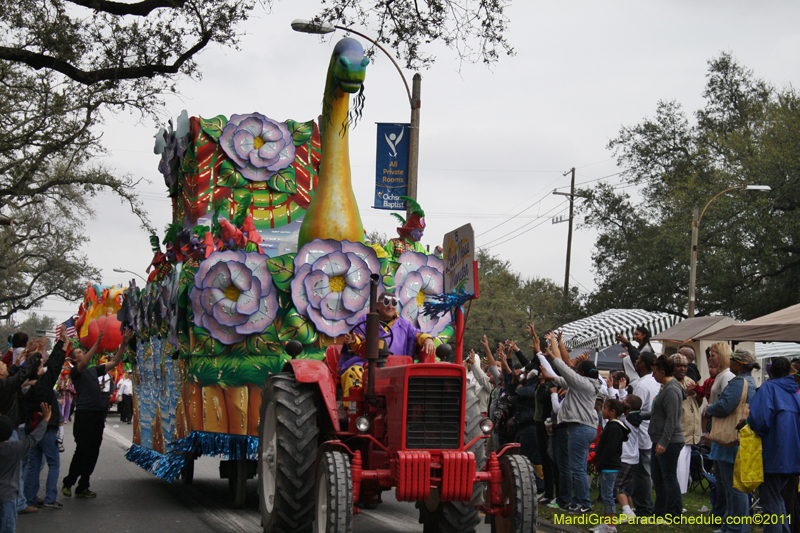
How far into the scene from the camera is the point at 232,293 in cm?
993

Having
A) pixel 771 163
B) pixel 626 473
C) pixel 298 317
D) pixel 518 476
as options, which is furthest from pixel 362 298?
pixel 771 163

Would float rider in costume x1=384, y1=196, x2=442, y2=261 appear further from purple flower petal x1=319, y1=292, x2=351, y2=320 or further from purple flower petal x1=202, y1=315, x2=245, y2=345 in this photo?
purple flower petal x1=202, y1=315, x2=245, y2=345

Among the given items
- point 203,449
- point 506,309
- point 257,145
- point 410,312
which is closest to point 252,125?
point 257,145

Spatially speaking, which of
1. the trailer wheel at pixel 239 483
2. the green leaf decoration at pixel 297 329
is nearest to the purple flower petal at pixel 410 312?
the green leaf decoration at pixel 297 329

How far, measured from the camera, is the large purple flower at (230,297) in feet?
32.2

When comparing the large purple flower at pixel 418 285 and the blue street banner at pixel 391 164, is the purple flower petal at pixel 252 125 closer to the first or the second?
the blue street banner at pixel 391 164

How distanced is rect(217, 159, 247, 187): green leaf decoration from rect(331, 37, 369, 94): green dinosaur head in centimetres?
210

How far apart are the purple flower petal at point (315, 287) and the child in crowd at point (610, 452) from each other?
3.49m

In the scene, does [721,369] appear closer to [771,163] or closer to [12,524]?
[12,524]

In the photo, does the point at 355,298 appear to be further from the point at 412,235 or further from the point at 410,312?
the point at 412,235

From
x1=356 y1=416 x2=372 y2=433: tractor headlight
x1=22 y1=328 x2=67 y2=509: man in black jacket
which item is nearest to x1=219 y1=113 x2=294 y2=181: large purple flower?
x1=22 y1=328 x2=67 y2=509: man in black jacket

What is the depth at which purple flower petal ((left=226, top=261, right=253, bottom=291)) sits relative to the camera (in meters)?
9.84

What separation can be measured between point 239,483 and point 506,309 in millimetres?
51776

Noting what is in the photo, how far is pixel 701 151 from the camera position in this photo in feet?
128
